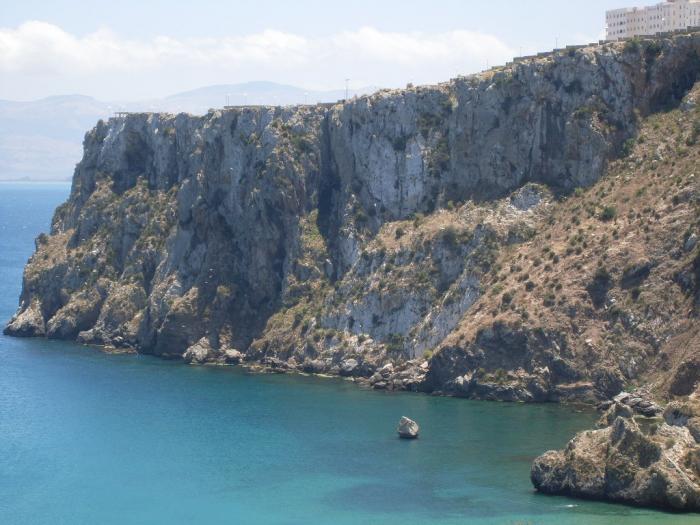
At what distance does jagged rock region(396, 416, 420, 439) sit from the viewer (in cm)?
11756

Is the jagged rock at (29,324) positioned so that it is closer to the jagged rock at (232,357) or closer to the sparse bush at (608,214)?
the jagged rock at (232,357)

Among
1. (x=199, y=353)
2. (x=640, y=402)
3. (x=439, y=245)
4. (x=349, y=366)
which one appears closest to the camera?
(x=640, y=402)

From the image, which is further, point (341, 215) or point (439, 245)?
point (341, 215)

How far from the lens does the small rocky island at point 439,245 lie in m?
127

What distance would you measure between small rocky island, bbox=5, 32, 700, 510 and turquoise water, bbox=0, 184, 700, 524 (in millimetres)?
4326

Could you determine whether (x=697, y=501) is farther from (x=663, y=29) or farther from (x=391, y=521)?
(x=663, y=29)

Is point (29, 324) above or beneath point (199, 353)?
above

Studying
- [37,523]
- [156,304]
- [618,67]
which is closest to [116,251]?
[156,304]

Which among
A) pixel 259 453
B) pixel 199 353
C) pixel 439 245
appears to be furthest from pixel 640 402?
pixel 199 353

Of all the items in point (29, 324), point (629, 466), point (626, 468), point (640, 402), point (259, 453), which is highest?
point (629, 466)

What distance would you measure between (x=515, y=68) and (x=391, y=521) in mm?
67249

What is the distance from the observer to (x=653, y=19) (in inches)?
6535

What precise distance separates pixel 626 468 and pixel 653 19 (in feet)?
274

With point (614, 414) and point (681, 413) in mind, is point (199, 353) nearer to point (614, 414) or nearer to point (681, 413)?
point (614, 414)
